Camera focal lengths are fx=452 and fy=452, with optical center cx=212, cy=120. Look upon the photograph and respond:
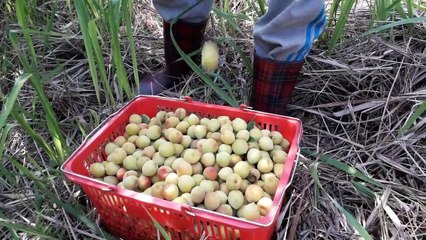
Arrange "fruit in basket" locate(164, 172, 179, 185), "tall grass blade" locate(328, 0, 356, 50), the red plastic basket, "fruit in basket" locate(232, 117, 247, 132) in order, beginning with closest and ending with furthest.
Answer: the red plastic basket → "fruit in basket" locate(164, 172, 179, 185) → "fruit in basket" locate(232, 117, 247, 132) → "tall grass blade" locate(328, 0, 356, 50)

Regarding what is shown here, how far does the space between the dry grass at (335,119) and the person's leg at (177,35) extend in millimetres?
42

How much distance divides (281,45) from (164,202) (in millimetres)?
429

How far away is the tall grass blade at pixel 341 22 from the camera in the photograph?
1.08m

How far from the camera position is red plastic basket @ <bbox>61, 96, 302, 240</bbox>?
0.71m

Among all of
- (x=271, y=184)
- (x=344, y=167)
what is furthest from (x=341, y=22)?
(x=271, y=184)

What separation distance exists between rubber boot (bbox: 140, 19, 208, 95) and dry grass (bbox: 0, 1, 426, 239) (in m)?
0.04

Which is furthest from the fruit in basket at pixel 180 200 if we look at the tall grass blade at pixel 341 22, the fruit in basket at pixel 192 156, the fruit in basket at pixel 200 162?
the tall grass blade at pixel 341 22

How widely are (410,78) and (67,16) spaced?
1049 mm

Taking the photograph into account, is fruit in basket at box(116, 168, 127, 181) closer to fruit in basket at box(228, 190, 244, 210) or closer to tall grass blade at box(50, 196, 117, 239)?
tall grass blade at box(50, 196, 117, 239)

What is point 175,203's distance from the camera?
73 cm

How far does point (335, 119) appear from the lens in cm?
108

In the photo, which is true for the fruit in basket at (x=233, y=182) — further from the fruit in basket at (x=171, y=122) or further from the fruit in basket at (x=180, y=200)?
the fruit in basket at (x=171, y=122)

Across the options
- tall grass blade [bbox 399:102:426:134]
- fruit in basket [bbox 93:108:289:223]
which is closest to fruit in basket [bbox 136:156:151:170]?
fruit in basket [bbox 93:108:289:223]

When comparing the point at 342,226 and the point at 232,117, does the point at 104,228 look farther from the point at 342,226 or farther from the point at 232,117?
the point at 342,226
